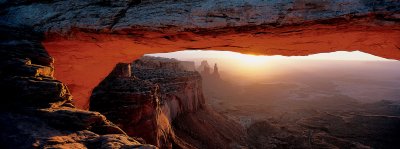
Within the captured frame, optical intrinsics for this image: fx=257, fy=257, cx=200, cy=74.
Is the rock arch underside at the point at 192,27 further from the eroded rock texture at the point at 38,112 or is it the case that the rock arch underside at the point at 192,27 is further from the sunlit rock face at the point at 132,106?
the sunlit rock face at the point at 132,106

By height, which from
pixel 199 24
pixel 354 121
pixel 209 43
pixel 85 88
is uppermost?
pixel 199 24

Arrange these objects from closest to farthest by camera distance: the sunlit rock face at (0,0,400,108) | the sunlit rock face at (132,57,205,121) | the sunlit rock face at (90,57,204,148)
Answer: the sunlit rock face at (0,0,400,108) → the sunlit rock face at (90,57,204,148) → the sunlit rock face at (132,57,205,121)

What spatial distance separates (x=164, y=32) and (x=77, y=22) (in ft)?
9.49

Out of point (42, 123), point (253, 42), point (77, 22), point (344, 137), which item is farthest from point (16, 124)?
point (344, 137)

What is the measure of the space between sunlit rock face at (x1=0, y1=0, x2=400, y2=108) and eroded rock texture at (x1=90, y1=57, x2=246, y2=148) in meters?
4.54

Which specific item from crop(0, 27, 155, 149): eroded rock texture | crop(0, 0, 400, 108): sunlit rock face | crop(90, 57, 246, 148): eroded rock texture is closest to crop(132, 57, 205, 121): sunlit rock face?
crop(90, 57, 246, 148): eroded rock texture

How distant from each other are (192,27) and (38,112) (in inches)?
169

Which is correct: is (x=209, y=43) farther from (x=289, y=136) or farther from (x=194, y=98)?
(x=289, y=136)

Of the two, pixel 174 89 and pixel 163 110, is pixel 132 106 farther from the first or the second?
pixel 174 89

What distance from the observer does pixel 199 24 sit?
6.98m

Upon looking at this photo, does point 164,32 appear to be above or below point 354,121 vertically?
above

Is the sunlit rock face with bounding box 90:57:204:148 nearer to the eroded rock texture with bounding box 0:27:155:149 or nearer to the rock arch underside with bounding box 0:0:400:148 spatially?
the rock arch underside with bounding box 0:0:400:148

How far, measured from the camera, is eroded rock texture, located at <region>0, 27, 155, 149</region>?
16.9ft

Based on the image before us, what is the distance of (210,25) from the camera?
22.6ft
